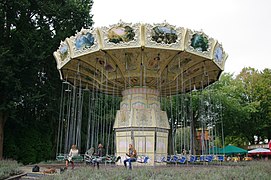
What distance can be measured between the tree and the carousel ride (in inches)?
166

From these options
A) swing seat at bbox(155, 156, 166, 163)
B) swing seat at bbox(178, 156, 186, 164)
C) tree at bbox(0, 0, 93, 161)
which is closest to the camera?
swing seat at bbox(178, 156, 186, 164)

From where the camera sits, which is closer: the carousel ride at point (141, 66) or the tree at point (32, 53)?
the carousel ride at point (141, 66)

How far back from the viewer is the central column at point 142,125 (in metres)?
17.9

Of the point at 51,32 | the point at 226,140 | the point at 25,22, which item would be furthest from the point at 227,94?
the point at 25,22

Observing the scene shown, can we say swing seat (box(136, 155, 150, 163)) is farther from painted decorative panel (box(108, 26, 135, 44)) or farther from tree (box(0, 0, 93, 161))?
tree (box(0, 0, 93, 161))

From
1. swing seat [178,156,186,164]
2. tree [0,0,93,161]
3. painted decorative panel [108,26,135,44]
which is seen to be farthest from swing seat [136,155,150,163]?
tree [0,0,93,161]

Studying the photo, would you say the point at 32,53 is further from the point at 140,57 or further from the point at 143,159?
the point at 143,159

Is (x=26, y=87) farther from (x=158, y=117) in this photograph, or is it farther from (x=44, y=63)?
(x=158, y=117)

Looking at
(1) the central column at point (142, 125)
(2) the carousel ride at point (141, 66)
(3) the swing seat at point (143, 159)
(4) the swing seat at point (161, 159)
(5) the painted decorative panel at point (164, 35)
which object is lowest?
(4) the swing seat at point (161, 159)

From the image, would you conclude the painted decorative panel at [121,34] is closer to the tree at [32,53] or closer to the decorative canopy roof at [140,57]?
the decorative canopy roof at [140,57]

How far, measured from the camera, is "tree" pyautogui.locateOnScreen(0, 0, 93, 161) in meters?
22.5

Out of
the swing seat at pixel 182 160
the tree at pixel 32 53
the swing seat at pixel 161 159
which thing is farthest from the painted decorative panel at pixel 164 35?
the tree at pixel 32 53

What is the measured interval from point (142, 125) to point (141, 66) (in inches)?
139

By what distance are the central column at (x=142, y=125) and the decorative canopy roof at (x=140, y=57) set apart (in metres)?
0.90
